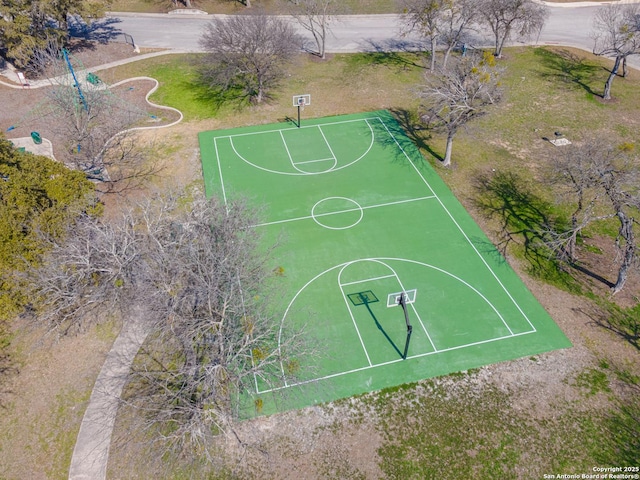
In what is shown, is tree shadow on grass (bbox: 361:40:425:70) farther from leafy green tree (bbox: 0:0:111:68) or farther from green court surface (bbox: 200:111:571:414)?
leafy green tree (bbox: 0:0:111:68)

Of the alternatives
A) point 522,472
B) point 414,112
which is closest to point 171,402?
point 522,472

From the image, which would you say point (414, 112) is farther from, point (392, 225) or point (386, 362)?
point (386, 362)

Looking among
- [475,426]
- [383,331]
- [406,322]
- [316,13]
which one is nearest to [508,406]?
[475,426]

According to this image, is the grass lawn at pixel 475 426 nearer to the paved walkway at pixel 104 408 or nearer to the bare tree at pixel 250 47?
the paved walkway at pixel 104 408

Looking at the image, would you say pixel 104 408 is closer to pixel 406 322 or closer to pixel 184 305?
pixel 184 305

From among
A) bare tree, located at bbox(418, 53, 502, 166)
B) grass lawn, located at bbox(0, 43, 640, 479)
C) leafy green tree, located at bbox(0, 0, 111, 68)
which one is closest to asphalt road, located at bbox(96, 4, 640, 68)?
leafy green tree, located at bbox(0, 0, 111, 68)

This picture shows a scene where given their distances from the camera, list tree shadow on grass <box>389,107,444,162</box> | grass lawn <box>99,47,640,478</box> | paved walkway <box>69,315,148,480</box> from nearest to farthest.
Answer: paved walkway <box>69,315,148,480</box> < grass lawn <box>99,47,640,478</box> < tree shadow on grass <box>389,107,444,162</box>
